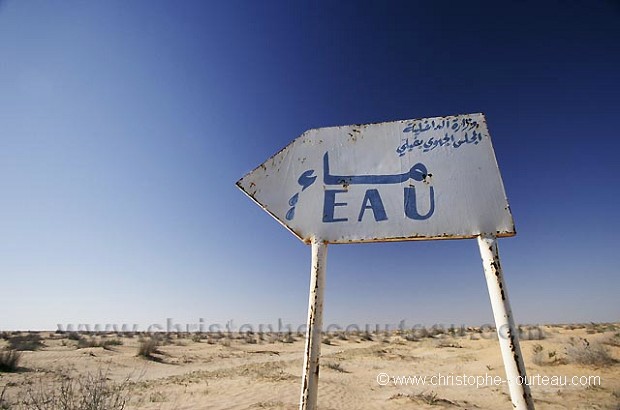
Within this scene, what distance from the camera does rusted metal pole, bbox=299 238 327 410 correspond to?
1773 mm

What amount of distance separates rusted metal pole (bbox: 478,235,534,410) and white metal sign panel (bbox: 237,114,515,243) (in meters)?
0.13

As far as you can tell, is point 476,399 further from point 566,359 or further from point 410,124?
point 410,124

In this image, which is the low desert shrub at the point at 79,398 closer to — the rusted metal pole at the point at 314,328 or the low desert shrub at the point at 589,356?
the rusted metal pole at the point at 314,328

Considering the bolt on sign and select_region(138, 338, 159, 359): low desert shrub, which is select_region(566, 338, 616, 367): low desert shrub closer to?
the bolt on sign

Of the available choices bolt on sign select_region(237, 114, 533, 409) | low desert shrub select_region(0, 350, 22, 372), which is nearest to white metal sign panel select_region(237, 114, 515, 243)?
bolt on sign select_region(237, 114, 533, 409)

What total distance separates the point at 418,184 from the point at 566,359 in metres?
12.6

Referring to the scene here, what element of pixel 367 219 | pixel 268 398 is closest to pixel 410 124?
pixel 367 219

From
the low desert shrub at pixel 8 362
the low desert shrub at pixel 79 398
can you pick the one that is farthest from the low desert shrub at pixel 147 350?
the low desert shrub at pixel 79 398

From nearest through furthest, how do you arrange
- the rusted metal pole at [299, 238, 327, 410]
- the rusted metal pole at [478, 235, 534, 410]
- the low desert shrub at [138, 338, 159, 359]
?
the rusted metal pole at [478, 235, 534, 410], the rusted metal pole at [299, 238, 327, 410], the low desert shrub at [138, 338, 159, 359]

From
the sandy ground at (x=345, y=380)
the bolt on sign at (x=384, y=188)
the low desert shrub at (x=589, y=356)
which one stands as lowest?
the sandy ground at (x=345, y=380)

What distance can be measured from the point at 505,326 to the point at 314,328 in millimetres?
1047

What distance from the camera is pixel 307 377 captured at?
1.79 m

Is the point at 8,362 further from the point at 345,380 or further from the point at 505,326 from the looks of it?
the point at 505,326

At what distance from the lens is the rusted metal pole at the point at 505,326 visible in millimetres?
1603
